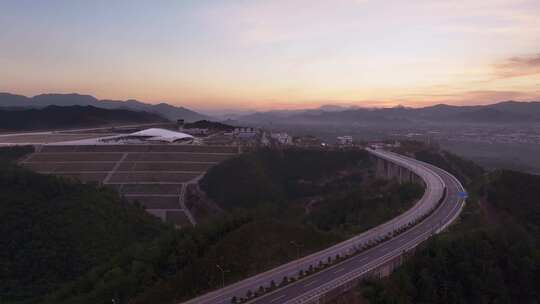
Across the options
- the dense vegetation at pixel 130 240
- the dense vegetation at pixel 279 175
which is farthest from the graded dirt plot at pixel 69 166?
the dense vegetation at pixel 130 240

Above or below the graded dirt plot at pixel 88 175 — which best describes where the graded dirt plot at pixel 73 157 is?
above

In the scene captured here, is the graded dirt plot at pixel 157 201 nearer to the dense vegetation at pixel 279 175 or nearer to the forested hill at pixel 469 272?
the dense vegetation at pixel 279 175

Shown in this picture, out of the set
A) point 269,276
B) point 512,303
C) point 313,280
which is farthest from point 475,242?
point 269,276

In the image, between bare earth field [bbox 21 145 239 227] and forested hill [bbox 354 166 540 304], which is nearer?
forested hill [bbox 354 166 540 304]

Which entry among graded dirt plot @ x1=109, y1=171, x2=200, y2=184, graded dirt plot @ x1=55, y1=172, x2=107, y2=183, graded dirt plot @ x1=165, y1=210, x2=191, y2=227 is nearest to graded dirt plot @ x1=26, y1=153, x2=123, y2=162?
graded dirt plot @ x1=55, y1=172, x2=107, y2=183

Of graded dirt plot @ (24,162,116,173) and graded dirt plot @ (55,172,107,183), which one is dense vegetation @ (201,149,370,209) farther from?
graded dirt plot @ (24,162,116,173)

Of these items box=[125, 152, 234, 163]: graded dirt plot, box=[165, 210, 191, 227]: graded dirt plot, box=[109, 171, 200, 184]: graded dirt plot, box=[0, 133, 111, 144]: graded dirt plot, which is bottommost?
box=[165, 210, 191, 227]: graded dirt plot
